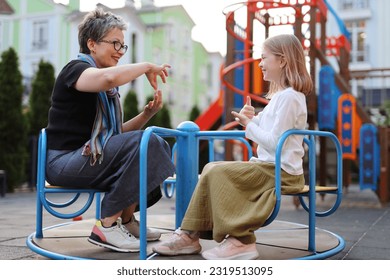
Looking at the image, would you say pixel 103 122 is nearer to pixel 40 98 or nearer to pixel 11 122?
pixel 11 122

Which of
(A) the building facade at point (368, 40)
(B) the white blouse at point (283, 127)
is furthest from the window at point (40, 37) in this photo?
(B) the white blouse at point (283, 127)

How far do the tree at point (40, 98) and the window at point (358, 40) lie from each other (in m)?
4.47

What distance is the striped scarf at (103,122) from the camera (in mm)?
1824

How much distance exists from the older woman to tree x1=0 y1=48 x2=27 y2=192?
4.51 meters

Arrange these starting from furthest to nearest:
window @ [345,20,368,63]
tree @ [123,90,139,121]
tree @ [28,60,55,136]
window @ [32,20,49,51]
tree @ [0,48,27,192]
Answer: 1. window @ [32,20,49,51]
2. tree @ [123,90,139,121]
3. window @ [345,20,368,63]
4. tree @ [28,60,55,136]
5. tree @ [0,48,27,192]

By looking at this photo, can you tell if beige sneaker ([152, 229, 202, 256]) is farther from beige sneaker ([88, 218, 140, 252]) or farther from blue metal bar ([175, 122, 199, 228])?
blue metal bar ([175, 122, 199, 228])

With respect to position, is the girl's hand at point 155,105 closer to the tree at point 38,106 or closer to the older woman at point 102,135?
the older woman at point 102,135

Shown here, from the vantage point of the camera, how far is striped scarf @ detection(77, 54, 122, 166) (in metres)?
1.82

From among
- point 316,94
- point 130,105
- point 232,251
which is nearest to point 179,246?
point 232,251

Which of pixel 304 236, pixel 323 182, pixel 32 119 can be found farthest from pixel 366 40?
pixel 304 236

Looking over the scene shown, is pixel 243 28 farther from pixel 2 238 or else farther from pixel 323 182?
pixel 2 238

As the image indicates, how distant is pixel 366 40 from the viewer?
7.74 metres

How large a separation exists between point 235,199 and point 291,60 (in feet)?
1.79

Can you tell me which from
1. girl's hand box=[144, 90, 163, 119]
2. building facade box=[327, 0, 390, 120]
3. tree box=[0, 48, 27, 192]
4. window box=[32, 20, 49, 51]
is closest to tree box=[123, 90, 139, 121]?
tree box=[0, 48, 27, 192]
